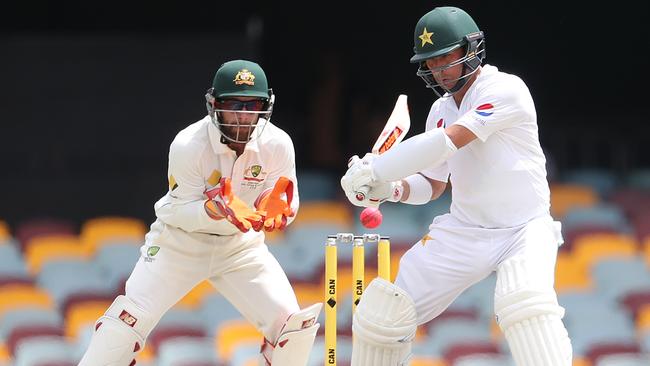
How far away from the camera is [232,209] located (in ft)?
15.9

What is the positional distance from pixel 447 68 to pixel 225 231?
103 cm

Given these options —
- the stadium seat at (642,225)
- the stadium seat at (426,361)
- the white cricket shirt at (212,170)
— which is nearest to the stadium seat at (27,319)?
the stadium seat at (426,361)

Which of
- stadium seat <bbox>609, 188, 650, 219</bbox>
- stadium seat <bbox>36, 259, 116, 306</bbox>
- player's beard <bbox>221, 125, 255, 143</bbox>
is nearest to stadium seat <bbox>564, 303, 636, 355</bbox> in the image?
stadium seat <bbox>609, 188, 650, 219</bbox>

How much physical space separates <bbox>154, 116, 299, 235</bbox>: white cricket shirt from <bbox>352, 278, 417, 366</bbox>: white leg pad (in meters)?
0.51

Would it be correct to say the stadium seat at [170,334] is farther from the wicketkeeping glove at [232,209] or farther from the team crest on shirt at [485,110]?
the team crest on shirt at [485,110]

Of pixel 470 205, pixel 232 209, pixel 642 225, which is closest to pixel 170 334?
pixel 232 209

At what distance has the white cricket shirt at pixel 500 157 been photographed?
466 cm

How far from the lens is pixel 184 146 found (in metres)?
5.11

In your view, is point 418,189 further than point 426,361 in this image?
No

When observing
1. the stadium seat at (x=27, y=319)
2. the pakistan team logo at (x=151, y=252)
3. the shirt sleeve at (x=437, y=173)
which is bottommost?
the stadium seat at (x=27, y=319)

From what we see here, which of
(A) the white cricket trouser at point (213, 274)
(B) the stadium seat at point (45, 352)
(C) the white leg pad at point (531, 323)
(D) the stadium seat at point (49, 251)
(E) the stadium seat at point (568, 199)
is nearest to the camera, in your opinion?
(C) the white leg pad at point (531, 323)

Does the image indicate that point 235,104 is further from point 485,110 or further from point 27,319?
point 27,319

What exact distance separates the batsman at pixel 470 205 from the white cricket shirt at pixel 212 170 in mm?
515

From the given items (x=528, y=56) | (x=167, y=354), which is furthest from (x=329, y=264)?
(x=528, y=56)
